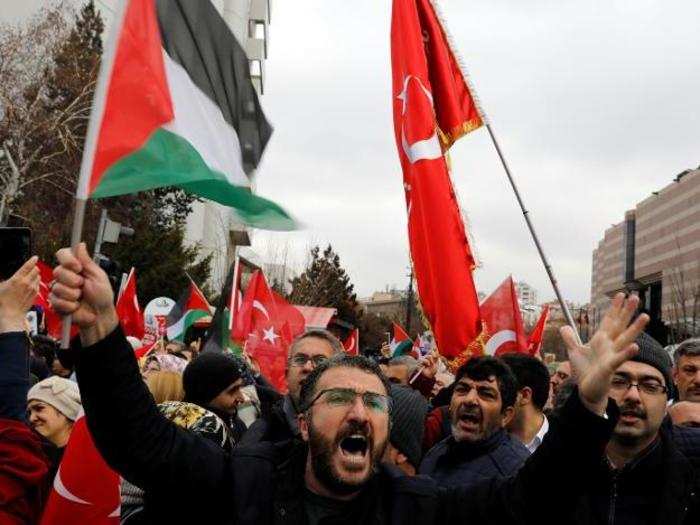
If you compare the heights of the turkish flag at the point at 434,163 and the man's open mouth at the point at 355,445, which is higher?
the turkish flag at the point at 434,163

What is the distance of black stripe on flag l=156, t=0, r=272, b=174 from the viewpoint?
3.13m

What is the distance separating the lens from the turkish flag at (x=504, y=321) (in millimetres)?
6508

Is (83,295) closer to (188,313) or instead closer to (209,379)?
(209,379)

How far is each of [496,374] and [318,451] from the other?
1.85 m

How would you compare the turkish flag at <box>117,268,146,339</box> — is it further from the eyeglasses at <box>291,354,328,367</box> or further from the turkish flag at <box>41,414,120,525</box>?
the turkish flag at <box>41,414,120,525</box>

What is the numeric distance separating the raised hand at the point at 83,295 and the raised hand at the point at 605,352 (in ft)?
4.19

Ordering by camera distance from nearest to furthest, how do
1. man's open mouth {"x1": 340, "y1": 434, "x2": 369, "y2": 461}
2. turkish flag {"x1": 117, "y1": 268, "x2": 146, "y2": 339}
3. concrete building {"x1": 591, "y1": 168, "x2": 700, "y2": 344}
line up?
man's open mouth {"x1": 340, "y1": 434, "x2": 369, "y2": 461}, turkish flag {"x1": 117, "y1": 268, "x2": 146, "y2": 339}, concrete building {"x1": 591, "y1": 168, "x2": 700, "y2": 344}

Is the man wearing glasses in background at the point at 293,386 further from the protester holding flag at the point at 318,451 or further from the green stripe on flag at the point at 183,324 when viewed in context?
the green stripe on flag at the point at 183,324

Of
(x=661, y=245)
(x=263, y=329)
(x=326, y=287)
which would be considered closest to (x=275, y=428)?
(x=263, y=329)

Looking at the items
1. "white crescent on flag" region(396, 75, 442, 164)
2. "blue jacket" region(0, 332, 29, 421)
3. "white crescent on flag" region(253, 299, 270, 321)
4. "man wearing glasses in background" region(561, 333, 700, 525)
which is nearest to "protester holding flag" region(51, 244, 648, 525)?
"man wearing glasses in background" region(561, 333, 700, 525)

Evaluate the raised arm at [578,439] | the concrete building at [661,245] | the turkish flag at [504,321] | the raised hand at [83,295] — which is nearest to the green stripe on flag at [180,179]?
the raised hand at [83,295]

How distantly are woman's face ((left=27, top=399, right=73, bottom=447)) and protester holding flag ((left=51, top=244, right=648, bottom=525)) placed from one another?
175 centimetres

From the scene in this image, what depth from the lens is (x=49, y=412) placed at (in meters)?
3.96

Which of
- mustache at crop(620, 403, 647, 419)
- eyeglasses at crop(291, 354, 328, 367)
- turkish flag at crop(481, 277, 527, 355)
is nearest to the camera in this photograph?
mustache at crop(620, 403, 647, 419)
